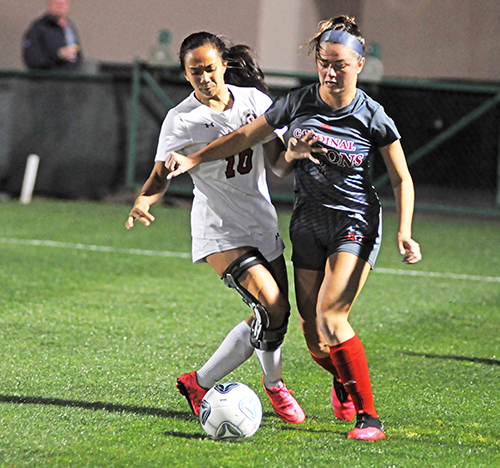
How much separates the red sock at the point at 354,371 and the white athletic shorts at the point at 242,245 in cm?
62

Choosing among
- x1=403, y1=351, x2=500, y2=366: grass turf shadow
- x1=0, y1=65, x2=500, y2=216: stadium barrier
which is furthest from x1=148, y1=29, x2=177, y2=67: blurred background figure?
x1=403, y1=351, x2=500, y2=366: grass turf shadow

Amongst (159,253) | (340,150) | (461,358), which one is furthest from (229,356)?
(159,253)

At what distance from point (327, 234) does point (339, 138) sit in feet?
1.50

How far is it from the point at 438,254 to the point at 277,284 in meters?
5.88

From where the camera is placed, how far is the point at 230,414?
12.3ft

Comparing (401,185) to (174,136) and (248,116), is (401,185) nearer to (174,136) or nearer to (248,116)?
(248,116)

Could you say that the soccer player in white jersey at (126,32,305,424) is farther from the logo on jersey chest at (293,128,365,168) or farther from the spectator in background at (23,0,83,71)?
the spectator in background at (23,0,83,71)

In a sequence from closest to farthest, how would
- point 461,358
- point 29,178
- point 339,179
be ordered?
point 339,179
point 461,358
point 29,178

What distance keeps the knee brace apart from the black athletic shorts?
197 millimetres

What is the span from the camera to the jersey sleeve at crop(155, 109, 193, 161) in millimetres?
4156

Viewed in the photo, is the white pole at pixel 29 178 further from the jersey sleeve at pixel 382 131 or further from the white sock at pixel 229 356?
the jersey sleeve at pixel 382 131

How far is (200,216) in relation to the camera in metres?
4.27

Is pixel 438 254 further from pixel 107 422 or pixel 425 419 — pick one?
pixel 107 422

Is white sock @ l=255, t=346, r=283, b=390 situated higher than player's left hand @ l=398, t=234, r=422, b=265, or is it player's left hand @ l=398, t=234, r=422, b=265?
player's left hand @ l=398, t=234, r=422, b=265
